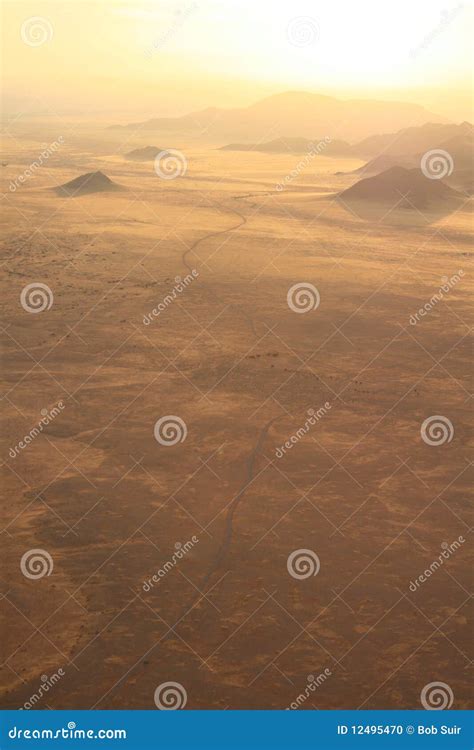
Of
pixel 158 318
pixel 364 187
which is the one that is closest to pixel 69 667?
pixel 158 318

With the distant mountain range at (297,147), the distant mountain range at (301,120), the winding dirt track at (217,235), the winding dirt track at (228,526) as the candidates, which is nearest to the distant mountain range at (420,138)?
the distant mountain range at (297,147)

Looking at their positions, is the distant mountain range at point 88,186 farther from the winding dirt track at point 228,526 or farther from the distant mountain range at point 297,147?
the distant mountain range at point 297,147

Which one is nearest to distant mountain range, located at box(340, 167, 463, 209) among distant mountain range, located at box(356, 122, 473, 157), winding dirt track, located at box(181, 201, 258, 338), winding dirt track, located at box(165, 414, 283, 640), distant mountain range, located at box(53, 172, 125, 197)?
winding dirt track, located at box(181, 201, 258, 338)

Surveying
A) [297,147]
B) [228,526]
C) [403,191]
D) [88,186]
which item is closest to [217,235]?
[403,191]

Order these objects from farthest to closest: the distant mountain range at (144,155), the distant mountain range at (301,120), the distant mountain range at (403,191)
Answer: the distant mountain range at (301,120)
the distant mountain range at (144,155)
the distant mountain range at (403,191)

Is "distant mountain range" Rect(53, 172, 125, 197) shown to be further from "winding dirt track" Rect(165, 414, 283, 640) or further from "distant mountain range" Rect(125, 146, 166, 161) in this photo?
"distant mountain range" Rect(125, 146, 166, 161)
